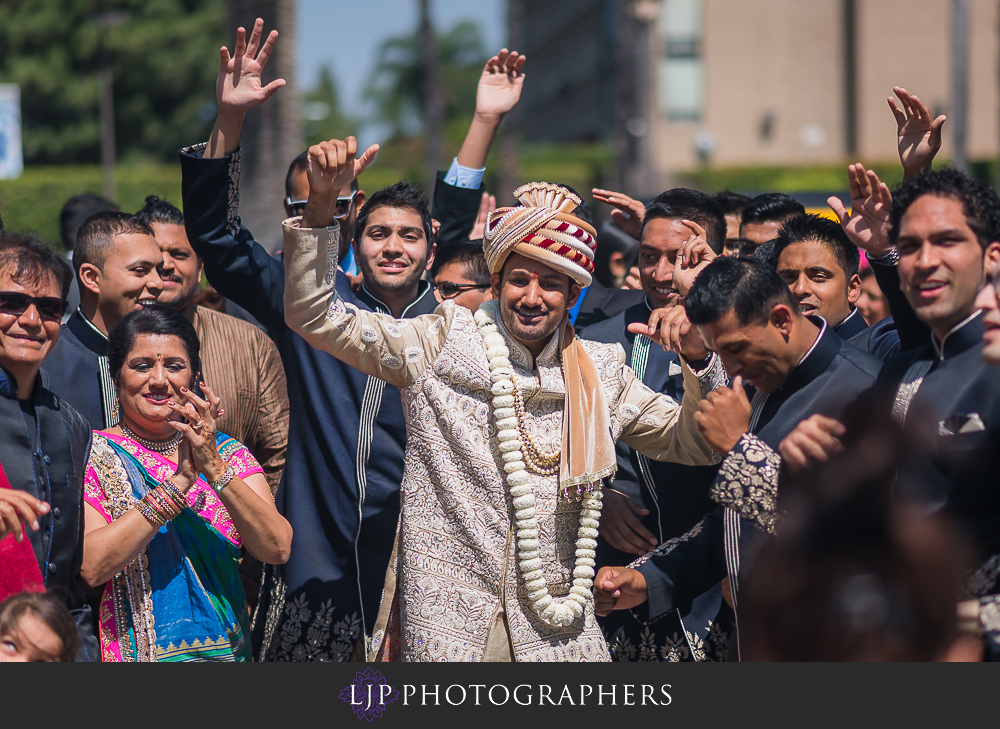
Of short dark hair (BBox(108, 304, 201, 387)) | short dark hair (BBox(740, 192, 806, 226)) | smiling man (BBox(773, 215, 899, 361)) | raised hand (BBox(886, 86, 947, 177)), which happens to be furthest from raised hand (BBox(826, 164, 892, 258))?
short dark hair (BBox(108, 304, 201, 387))

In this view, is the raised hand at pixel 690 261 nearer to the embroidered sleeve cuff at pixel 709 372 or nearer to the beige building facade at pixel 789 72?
the embroidered sleeve cuff at pixel 709 372

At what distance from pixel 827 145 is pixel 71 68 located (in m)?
21.4

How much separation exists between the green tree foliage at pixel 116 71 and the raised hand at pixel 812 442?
30.4 metres

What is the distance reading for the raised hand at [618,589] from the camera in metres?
3.40

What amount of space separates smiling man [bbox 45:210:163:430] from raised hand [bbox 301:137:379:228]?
3.89 ft

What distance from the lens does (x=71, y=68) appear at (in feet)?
104

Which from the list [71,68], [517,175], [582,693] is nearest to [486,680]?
[582,693]

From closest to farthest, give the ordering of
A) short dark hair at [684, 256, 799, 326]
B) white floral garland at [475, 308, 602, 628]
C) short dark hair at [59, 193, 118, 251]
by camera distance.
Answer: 1. short dark hair at [684, 256, 799, 326]
2. white floral garland at [475, 308, 602, 628]
3. short dark hair at [59, 193, 118, 251]

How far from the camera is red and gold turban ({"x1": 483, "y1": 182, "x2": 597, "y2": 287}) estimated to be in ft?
10.6

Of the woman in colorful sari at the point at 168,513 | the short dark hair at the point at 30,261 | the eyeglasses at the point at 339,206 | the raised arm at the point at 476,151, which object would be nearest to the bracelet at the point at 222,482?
the woman in colorful sari at the point at 168,513

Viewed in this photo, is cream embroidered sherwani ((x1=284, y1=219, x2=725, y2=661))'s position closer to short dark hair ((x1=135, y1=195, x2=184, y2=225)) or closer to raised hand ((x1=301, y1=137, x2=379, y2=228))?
raised hand ((x1=301, y1=137, x2=379, y2=228))

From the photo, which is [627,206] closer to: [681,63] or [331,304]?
[331,304]

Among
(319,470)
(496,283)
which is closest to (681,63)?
(319,470)

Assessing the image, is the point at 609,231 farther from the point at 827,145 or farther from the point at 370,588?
the point at 827,145
